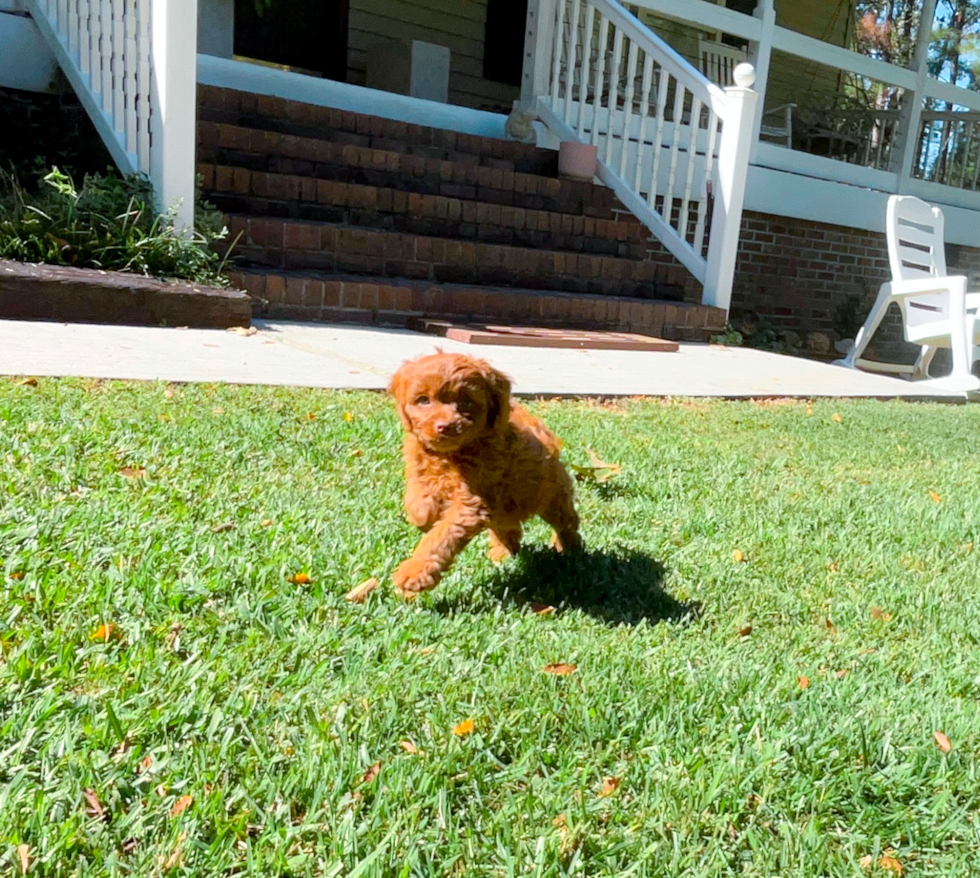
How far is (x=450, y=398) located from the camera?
2.13 m

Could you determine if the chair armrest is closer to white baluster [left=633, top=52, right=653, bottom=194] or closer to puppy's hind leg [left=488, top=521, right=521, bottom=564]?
white baluster [left=633, top=52, right=653, bottom=194]

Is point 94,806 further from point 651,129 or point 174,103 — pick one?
point 651,129

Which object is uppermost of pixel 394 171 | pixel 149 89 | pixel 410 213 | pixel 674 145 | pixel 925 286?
pixel 674 145

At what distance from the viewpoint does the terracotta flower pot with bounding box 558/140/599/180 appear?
8.79 meters

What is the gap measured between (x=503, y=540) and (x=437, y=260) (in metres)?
5.21

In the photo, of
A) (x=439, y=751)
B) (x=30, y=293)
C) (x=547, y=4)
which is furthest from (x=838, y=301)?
(x=439, y=751)

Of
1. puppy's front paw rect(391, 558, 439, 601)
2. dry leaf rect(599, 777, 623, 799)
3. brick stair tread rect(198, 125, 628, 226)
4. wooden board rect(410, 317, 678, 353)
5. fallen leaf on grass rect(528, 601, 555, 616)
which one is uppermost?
brick stair tread rect(198, 125, 628, 226)

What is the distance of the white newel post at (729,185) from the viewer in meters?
8.16

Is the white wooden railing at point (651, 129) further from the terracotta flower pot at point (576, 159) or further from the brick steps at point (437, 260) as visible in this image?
the brick steps at point (437, 260)

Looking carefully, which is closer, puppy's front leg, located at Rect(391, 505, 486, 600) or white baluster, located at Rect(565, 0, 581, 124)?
puppy's front leg, located at Rect(391, 505, 486, 600)

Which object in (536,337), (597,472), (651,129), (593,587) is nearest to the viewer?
(593,587)

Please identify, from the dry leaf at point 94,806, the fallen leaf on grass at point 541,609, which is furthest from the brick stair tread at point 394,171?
the dry leaf at point 94,806

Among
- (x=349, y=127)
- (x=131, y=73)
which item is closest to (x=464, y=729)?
(x=131, y=73)

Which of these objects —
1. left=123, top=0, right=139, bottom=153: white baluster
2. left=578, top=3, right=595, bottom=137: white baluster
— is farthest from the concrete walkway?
left=578, top=3, right=595, bottom=137: white baluster
